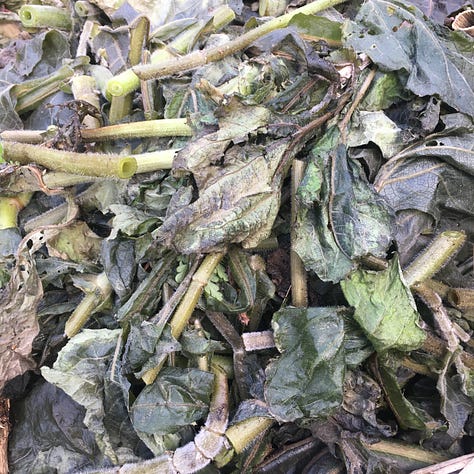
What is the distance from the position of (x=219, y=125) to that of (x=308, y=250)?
0.58m

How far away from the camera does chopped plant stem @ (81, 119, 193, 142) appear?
224cm

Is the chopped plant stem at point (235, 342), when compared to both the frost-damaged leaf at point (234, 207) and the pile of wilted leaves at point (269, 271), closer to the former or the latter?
the pile of wilted leaves at point (269, 271)

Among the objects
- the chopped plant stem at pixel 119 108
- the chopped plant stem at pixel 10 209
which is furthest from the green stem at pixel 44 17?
the chopped plant stem at pixel 10 209

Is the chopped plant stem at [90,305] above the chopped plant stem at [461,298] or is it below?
below

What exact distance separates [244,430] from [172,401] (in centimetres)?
29

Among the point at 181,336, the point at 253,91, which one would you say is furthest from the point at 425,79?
the point at 181,336

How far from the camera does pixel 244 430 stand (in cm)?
202

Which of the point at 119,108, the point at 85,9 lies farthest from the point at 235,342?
the point at 85,9

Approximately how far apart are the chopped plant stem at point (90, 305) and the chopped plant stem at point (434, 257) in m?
1.21

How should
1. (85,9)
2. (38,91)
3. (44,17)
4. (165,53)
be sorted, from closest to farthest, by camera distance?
(165,53)
(38,91)
(85,9)
(44,17)

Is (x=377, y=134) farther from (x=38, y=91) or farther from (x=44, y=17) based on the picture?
(x=44, y=17)

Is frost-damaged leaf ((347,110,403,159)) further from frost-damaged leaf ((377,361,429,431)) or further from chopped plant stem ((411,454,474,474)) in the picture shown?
chopped plant stem ((411,454,474,474))

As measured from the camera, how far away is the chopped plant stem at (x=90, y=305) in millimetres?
2238

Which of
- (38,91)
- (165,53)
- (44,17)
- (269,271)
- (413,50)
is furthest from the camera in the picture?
(44,17)
